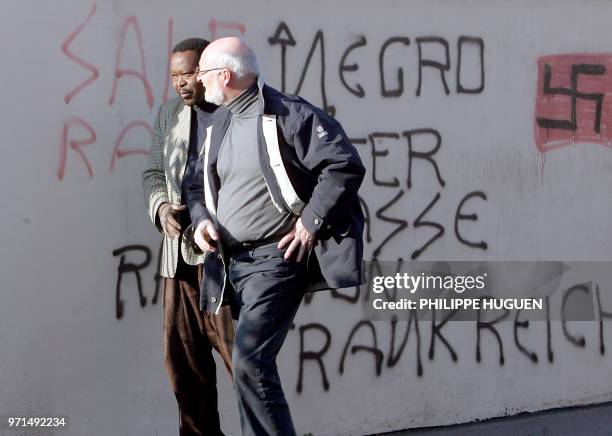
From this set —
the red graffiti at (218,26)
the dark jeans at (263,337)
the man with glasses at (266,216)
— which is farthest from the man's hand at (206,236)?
the red graffiti at (218,26)

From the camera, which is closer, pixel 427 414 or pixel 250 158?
pixel 250 158

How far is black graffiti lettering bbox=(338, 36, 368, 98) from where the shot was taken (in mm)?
6113

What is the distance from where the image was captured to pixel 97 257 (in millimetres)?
5660

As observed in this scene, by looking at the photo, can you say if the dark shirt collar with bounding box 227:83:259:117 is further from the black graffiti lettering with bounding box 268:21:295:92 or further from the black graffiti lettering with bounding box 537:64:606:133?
the black graffiti lettering with bounding box 537:64:606:133

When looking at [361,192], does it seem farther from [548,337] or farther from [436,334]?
[548,337]

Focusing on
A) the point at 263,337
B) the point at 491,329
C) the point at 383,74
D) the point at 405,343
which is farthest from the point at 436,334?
the point at 263,337

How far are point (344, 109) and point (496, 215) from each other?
3.51ft

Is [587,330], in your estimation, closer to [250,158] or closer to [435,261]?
[435,261]

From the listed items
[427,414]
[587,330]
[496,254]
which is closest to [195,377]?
[427,414]

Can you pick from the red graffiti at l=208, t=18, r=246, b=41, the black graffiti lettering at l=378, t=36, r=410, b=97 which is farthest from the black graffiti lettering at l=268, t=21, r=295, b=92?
the black graffiti lettering at l=378, t=36, r=410, b=97

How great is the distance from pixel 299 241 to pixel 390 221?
1764 mm

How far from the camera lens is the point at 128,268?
5730 mm

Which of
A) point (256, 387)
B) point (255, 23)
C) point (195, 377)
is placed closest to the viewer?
point (256, 387)

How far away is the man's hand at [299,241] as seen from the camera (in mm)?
4566
